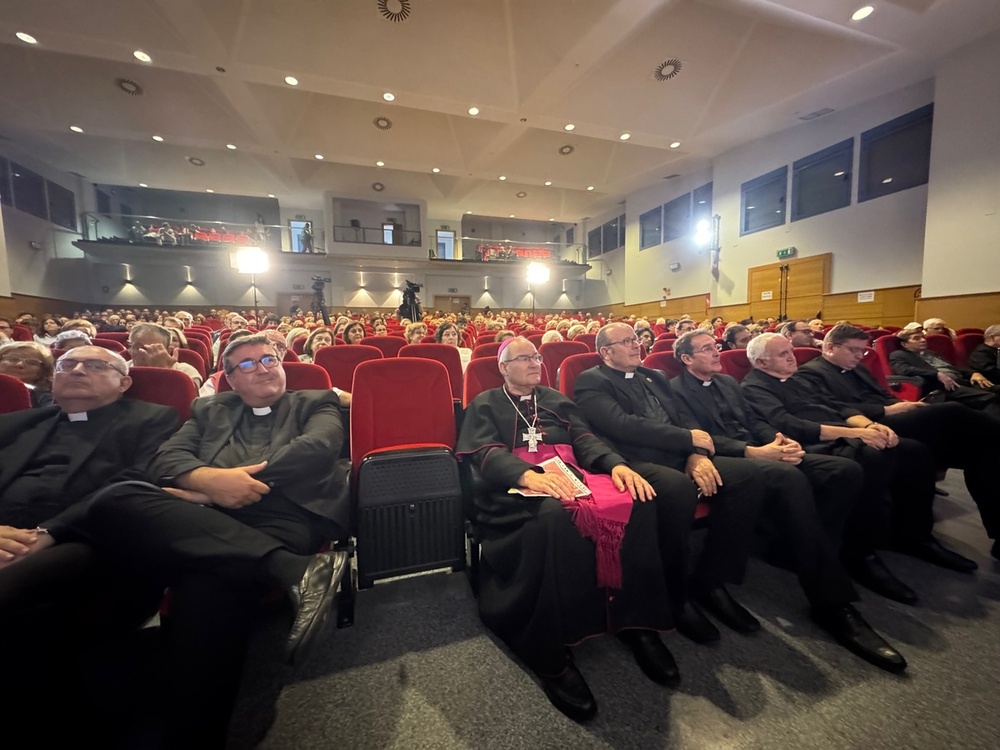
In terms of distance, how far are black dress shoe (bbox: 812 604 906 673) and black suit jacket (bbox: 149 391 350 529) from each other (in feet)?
6.10

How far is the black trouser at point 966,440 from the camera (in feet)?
6.52

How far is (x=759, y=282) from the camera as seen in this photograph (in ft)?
32.6

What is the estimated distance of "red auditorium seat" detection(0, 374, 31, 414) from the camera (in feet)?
5.29

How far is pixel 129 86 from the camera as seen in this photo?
819 cm

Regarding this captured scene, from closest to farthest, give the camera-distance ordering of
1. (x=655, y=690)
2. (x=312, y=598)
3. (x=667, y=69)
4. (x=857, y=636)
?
(x=312, y=598) < (x=655, y=690) < (x=857, y=636) < (x=667, y=69)

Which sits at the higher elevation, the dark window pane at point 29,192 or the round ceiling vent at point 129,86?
the round ceiling vent at point 129,86

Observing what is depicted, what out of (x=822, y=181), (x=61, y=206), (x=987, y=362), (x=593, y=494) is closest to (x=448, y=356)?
(x=593, y=494)

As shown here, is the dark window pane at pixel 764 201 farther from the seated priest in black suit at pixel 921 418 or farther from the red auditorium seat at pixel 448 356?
the red auditorium seat at pixel 448 356

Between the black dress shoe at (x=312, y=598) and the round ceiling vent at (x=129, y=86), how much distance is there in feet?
38.0

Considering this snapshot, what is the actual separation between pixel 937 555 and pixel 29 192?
18454 mm

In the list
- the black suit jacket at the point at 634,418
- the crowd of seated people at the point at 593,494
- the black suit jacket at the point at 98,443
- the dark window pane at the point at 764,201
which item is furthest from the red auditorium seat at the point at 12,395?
the dark window pane at the point at 764,201

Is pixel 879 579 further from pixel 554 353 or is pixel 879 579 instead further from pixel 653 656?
pixel 554 353

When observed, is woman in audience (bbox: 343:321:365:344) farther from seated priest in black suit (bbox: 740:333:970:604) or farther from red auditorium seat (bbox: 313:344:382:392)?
seated priest in black suit (bbox: 740:333:970:604)

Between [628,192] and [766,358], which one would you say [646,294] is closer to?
[628,192]
